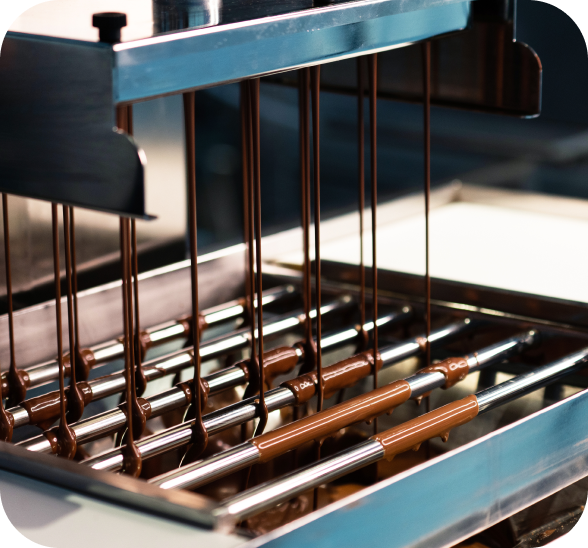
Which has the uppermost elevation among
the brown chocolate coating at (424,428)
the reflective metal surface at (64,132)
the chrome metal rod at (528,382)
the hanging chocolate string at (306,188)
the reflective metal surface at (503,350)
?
the reflective metal surface at (64,132)

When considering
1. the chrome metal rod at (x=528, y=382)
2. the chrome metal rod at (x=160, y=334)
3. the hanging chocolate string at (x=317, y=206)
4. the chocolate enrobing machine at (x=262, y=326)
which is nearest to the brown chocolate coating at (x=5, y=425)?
the chocolate enrobing machine at (x=262, y=326)

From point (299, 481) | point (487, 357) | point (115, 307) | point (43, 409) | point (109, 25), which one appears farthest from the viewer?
point (115, 307)

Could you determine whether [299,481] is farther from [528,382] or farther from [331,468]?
[528,382]

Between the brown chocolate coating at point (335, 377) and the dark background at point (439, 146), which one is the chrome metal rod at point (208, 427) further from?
the dark background at point (439, 146)

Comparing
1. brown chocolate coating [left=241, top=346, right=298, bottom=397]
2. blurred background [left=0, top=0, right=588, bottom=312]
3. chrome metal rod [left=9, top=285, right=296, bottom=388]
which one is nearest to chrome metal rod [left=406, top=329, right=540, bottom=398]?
brown chocolate coating [left=241, top=346, right=298, bottom=397]

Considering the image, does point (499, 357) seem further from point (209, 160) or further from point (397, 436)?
point (209, 160)

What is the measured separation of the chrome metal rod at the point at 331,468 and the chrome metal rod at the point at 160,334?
0.27 m

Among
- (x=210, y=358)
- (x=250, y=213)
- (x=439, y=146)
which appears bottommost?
(x=439, y=146)

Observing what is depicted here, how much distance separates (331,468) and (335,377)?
0.51 feet

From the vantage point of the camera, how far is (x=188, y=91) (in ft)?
1.93

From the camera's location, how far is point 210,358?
892mm

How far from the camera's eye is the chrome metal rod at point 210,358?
800mm

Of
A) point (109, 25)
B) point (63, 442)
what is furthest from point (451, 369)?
point (109, 25)

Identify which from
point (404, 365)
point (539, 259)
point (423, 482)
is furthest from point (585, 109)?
point (423, 482)
